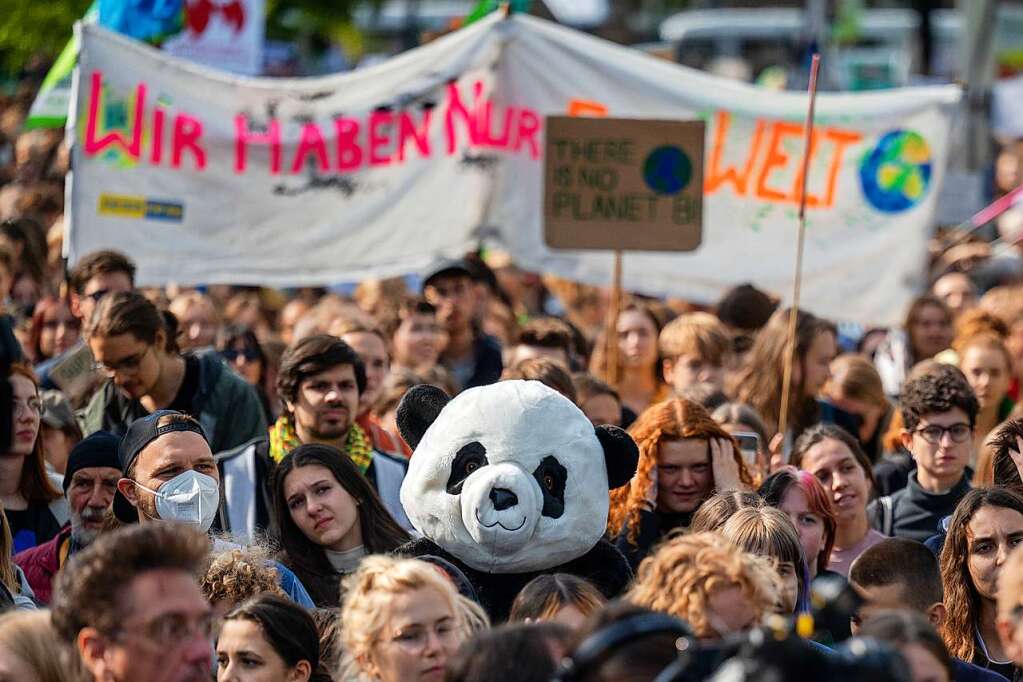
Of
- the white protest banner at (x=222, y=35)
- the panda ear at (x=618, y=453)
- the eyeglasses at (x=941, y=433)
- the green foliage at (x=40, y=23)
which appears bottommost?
the eyeglasses at (x=941, y=433)

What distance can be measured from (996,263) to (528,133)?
9326 mm

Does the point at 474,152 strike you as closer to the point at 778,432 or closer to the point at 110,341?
the point at 778,432

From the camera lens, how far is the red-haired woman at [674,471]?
5.86 metres

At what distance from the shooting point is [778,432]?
24.8 feet

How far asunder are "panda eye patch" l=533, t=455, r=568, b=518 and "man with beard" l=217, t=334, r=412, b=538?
1.34 m

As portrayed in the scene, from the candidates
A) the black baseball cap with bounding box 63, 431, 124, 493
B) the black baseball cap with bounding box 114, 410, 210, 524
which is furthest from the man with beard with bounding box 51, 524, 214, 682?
the black baseball cap with bounding box 63, 431, 124, 493

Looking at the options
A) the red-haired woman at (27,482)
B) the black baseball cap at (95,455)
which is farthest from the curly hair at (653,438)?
the red-haired woman at (27,482)

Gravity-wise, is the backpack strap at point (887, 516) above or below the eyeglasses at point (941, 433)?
below

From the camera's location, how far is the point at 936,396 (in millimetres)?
6387

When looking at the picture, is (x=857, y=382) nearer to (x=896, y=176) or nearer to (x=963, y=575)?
(x=896, y=176)

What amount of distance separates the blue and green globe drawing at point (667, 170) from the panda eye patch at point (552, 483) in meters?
3.61

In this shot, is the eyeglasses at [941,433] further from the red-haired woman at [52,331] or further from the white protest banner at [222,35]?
the white protest banner at [222,35]

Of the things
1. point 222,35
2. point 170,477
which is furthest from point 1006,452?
point 222,35

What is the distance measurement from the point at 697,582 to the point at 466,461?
3.71ft
